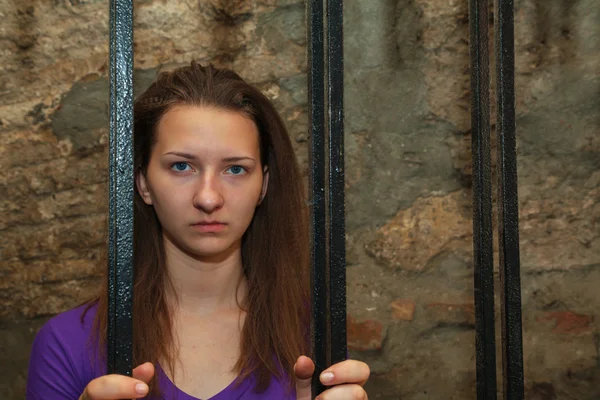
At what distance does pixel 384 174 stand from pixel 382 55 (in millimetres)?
334

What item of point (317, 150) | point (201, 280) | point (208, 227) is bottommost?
point (201, 280)

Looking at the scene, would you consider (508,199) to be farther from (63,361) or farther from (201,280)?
A: (63,361)

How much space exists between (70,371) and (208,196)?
44 centimetres

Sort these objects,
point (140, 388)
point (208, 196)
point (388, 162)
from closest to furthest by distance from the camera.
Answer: point (140, 388)
point (208, 196)
point (388, 162)

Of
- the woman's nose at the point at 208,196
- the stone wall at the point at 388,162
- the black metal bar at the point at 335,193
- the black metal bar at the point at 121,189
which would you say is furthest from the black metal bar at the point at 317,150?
the stone wall at the point at 388,162

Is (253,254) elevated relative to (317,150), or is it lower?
lower

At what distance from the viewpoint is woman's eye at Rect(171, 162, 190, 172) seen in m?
1.20

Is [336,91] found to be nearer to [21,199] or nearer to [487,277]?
[487,277]

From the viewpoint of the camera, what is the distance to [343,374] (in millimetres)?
814

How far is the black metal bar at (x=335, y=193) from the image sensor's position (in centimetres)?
78

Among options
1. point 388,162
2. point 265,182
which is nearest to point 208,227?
point 265,182

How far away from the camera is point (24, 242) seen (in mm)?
1866

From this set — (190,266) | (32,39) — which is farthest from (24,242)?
(190,266)

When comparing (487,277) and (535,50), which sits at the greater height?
(535,50)
